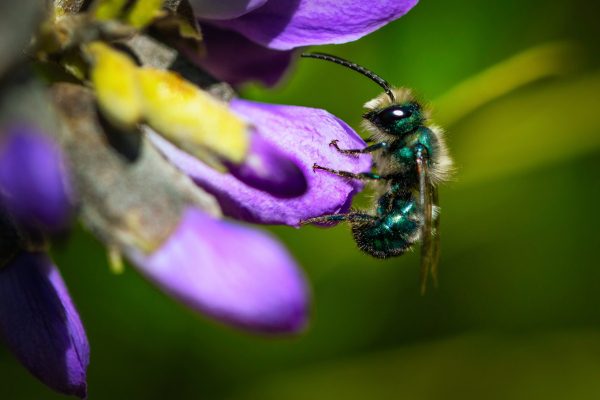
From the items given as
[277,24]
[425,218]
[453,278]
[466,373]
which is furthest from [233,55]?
[466,373]

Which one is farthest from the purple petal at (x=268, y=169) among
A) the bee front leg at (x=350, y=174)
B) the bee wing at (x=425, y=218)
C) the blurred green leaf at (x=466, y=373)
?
the blurred green leaf at (x=466, y=373)

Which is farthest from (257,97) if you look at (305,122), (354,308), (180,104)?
(180,104)

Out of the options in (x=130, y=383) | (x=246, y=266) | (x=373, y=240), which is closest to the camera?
(x=246, y=266)

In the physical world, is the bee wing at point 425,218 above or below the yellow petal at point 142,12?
above

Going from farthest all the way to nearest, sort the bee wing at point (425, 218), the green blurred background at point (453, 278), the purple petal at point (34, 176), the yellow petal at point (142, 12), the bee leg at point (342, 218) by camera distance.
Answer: the green blurred background at point (453, 278) → the bee wing at point (425, 218) → the bee leg at point (342, 218) → the yellow petal at point (142, 12) → the purple petal at point (34, 176)

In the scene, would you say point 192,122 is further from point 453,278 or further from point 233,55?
point 453,278

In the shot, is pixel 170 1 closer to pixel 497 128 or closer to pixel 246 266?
pixel 246 266

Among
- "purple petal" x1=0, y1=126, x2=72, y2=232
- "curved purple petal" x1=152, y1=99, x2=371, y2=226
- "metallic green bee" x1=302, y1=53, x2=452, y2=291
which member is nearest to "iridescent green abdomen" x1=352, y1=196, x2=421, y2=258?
"metallic green bee" x1=302, y1=53, x2=452, y2=291

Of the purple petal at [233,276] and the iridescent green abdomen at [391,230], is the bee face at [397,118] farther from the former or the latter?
the purple petal at [233,276]

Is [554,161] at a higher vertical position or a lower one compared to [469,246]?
higher
